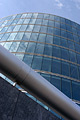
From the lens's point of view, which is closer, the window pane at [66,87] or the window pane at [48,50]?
the window pane at [66,87]

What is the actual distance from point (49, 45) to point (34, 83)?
1587cm

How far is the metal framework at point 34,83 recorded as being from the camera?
4.70 m

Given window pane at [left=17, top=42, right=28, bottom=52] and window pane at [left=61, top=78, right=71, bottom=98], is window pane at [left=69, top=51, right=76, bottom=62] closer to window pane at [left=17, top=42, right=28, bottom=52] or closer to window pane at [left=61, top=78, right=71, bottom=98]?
window pane at [left=61, top=78, right=71, bottom=98]

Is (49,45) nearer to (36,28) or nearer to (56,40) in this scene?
(56,40)

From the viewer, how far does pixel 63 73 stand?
17.4m

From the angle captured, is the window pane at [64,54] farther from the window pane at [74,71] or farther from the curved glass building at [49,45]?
the window pane at [74,71]

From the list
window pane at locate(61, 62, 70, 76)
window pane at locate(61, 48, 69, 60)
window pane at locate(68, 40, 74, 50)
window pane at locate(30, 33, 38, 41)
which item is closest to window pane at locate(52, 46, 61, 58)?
window pane at locate(61, 48, 69, 60)

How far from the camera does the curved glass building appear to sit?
16.6 meters

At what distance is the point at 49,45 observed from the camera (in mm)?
20500

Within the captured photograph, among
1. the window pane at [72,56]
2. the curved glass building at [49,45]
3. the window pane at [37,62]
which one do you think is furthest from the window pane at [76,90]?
the window pane at [37,62]

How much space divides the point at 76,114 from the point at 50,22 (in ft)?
74.5

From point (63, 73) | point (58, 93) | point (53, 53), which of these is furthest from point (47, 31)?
point (58, 93)

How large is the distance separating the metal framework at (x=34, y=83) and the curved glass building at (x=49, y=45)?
31.9 feet

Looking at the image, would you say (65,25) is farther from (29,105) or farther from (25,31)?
(29,105)
